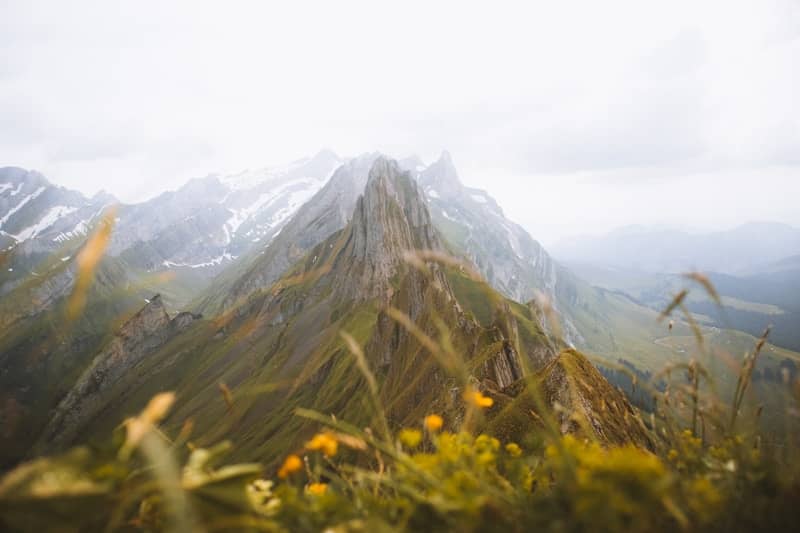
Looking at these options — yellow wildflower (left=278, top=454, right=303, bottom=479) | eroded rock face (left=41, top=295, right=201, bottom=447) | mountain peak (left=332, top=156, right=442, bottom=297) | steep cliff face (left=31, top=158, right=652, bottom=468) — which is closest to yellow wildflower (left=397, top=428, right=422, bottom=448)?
steep cliff face (left=31, top=158, right=652, bottom=468)

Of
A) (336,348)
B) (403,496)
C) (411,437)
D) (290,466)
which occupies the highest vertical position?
(411,437)

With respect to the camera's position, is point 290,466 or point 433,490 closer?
point 433,490

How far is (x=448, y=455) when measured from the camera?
3.08 m

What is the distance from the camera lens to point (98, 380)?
583 ft

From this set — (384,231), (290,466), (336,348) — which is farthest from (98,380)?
(290,466)

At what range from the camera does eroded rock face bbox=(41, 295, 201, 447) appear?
6388 inches

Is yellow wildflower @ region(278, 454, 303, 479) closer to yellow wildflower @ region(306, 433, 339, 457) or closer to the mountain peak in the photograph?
yellow wildflower @ region(306, 433, 339, 457)

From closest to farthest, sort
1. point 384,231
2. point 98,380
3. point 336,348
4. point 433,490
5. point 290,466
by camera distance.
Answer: point 433,490
point 290,466
point 336,348
point 384,231
point 98,380

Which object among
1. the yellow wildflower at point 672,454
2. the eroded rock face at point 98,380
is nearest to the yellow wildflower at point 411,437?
the yellow wildflower at point 672,454

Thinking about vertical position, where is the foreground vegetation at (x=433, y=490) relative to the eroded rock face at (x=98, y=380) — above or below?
above

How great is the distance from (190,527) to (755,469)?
3837 millimetres

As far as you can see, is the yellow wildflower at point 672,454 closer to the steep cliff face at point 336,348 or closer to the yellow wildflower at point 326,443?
the steep cliff face at point 336,348

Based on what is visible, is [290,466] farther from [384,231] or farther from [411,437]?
[384,231]

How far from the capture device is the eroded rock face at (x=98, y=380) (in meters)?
162
